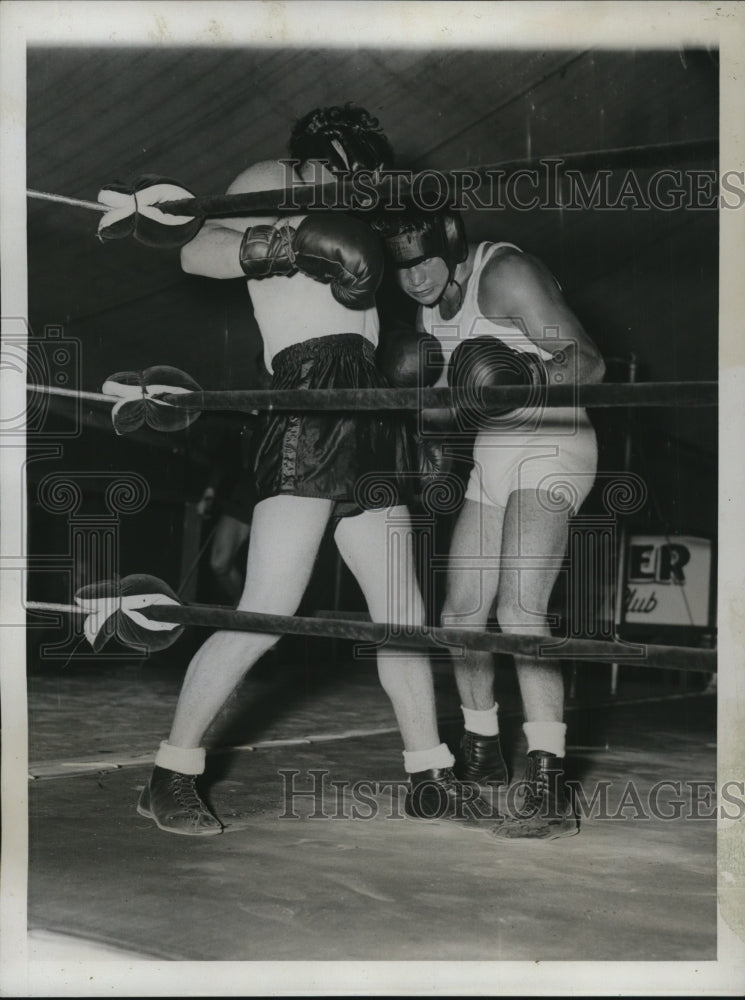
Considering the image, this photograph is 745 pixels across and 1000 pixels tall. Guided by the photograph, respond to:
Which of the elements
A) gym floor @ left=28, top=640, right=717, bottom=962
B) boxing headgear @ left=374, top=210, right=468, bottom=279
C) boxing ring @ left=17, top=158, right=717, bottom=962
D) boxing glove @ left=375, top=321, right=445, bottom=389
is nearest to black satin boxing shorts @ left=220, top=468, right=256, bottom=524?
gym floor @ left=28, top=640, right=717, bottom=962

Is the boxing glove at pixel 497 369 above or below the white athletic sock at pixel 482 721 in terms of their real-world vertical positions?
above

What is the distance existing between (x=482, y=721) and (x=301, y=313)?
0.81 m

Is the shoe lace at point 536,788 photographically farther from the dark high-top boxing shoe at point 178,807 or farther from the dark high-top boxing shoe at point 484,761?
the dark high-top boxing shoe at point 178,807

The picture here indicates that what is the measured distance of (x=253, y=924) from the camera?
1.27 metres

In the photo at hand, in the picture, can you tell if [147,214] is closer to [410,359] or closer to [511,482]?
[410,359]

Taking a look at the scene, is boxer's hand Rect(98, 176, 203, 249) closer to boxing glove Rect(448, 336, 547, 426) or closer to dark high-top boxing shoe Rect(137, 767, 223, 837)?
boxing glove Rect(448, 336, 547, 426)

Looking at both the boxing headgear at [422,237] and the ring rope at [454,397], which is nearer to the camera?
the ring rope at [454,397]

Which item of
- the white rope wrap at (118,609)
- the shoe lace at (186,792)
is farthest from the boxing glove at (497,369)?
the shoe lace at (186,792)

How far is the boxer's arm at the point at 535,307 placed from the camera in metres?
1.62

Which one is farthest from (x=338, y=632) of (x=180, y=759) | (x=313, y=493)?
(x=180, y=759)

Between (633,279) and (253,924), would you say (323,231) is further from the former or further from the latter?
(633,279)

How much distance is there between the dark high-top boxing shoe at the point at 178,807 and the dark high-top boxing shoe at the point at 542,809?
477 mm

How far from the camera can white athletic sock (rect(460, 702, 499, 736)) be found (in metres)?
1.81

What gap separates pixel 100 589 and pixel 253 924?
565mm
